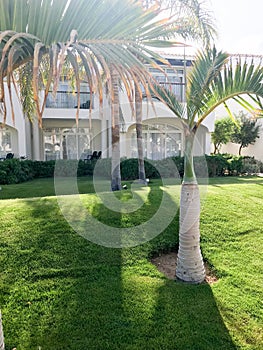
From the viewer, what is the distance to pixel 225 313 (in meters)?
3.79

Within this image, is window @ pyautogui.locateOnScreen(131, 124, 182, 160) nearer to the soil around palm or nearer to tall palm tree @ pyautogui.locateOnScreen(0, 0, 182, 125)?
the soil around palm

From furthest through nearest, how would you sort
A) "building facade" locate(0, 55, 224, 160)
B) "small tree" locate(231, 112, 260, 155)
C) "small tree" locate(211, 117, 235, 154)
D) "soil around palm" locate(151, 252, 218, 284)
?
"small tree" locate(211, 117, 235, 154) → "small tree" locate(231, 112, 260, 155) → "building facade" locate(0, 55, 224, 160) → "soil around palm" locate(151, 252, 218, 284)

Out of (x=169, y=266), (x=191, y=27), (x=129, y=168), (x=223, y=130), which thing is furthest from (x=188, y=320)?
(x=223, y=130)

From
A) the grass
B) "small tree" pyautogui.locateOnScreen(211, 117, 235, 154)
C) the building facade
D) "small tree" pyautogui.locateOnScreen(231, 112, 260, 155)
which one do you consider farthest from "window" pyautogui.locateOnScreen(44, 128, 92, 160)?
the grass

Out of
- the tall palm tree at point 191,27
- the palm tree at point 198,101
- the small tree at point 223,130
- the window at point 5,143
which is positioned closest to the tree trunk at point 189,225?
the palm tree at point 198,101

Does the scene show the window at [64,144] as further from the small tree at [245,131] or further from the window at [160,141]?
the small tree at [245,131]

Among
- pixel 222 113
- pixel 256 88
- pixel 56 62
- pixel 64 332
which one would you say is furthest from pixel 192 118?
pixel 222 113

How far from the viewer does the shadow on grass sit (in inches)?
129

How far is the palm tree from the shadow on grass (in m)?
0.48

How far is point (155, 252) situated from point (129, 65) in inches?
155

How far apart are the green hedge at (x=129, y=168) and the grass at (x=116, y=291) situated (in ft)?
26.1

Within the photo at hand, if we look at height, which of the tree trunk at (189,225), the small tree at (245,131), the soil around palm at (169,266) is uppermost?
the small tree at (245,131)

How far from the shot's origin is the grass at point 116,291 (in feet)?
10.9

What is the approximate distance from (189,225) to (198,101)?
5.96ft
